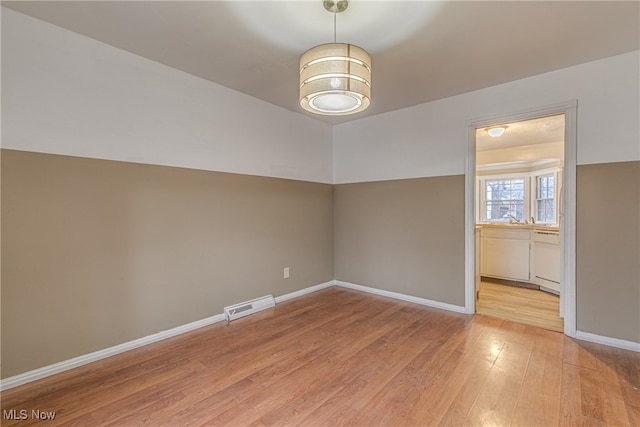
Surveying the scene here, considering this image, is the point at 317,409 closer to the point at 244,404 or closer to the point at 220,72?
the point at 244,404

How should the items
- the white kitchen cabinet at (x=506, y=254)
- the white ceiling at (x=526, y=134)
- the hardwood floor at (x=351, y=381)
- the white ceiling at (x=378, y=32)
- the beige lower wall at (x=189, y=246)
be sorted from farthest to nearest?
the white kitchen cabinet at (x=506, y=254), the white ceiling at (x=526, y=134), the beige lower wall at (x=189, y=246), the white ceiling at (x=378, y=32), the hardwood floor at (x=351, y=381)

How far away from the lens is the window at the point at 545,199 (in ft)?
16.4

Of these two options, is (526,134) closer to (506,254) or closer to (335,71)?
(506,254)

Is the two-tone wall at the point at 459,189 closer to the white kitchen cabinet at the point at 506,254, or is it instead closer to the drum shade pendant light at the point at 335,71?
the white kitchen cabinet at the point at 506,254

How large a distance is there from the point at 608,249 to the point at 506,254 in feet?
7.41

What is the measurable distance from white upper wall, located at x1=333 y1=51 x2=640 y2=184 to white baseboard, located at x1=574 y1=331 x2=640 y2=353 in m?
1.58

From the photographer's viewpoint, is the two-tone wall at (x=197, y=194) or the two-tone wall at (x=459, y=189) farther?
the two-tone wall at (x=459, y=189)

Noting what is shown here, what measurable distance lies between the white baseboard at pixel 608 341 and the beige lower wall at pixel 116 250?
3214 millimetres

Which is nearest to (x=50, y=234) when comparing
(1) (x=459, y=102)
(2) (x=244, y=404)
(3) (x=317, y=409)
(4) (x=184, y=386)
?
(4) (x=184, y=386)

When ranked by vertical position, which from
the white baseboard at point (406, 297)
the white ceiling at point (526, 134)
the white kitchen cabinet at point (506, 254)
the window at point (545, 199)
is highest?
the white ceiling at point (526, 134)

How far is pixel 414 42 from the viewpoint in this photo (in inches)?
90.7

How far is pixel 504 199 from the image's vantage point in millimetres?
5762

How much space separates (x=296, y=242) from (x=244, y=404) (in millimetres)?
2334

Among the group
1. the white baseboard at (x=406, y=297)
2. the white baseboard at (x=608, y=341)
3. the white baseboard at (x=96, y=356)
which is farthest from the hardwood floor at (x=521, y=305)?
the white baseboard at (x=96, y=356)
